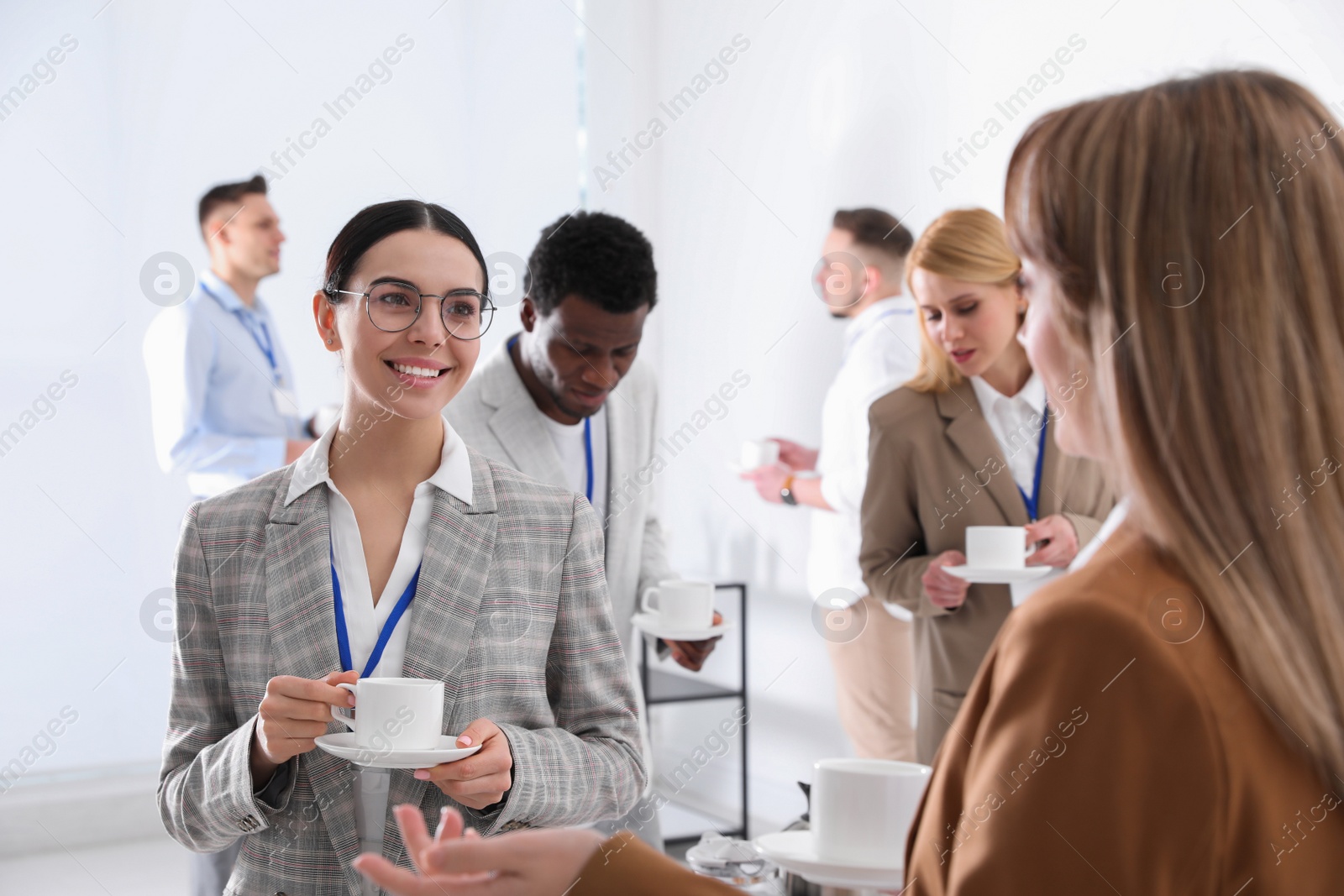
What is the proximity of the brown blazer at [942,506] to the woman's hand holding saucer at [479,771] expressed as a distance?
1.43 m

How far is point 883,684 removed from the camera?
3.56 m

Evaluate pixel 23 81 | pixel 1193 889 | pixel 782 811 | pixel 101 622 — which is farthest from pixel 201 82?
pixel 1193 889

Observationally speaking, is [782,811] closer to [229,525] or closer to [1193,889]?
[229,525]

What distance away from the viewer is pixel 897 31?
392cm

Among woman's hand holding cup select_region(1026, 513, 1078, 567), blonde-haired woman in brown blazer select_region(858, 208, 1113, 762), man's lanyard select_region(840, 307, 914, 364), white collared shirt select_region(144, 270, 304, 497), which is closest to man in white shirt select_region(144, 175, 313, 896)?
white collared shirt select_region(144, 270, 304, 497)

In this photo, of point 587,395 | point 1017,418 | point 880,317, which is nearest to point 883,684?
point 880,317

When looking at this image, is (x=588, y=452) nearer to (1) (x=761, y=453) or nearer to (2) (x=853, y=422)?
(2) (x=853, y=422)

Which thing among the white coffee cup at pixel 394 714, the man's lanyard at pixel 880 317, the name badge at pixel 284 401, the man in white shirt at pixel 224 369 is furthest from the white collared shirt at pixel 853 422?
the white coffee cup at pixel 394 714

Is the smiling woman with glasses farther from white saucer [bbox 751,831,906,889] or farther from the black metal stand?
the black metal stand

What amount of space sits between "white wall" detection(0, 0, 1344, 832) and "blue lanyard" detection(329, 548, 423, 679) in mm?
2764

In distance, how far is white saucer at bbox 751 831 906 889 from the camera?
123 centimetres

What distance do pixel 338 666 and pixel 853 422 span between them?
2.49m

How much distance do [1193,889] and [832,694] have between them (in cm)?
363

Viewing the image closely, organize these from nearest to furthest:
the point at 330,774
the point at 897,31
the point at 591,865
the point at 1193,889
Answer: the point at 1193,889 < the point at 591,865 < the point at 330,774 < the point at 897,31
